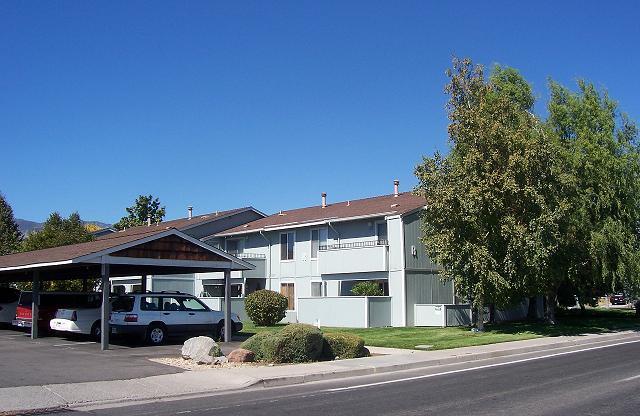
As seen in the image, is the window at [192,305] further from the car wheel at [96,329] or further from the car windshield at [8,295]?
the car windshield at [8,295]

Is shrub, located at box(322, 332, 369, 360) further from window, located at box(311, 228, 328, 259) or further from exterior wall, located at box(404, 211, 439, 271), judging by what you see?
window, located at box(311, 228, 328, 259)

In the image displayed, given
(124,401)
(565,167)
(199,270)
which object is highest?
(565,167)

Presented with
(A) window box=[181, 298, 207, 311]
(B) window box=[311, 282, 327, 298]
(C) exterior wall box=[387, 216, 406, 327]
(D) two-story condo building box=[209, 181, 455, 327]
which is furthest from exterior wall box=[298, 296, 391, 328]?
(A) window box=[181, 298, 207, 311]

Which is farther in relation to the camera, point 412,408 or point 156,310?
point 156,310

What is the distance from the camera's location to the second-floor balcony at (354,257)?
3294cm

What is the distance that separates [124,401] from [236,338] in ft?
43.2

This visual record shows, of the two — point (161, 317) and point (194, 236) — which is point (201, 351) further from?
point (194, 236)

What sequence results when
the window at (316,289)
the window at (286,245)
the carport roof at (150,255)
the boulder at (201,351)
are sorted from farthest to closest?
the window at (286,245) < the window at (316,289) < the carport roof at (150,255) < the boulder at (201,351)

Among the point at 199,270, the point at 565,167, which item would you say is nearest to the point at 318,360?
the point at 199,270

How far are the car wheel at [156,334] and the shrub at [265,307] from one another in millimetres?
9991

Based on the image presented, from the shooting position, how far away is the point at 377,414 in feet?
33.6

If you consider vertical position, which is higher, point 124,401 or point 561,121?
point 561,121

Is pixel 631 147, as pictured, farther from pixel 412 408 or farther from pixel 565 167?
pixel 412 408

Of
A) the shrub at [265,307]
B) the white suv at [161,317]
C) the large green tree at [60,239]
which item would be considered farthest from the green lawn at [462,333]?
the large green tree at [60,239]
